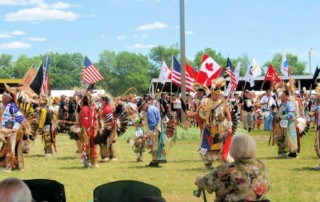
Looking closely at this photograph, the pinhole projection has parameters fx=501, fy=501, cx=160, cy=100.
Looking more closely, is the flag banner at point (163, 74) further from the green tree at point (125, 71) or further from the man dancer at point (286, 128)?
the green tree at point (125, 71)

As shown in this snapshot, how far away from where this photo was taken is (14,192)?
2.85m

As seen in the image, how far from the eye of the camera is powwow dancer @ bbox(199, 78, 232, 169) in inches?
376

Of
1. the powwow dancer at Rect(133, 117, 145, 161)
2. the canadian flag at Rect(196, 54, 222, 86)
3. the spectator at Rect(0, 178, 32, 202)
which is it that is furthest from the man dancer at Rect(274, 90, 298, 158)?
the spectator at Rect(0, 178, 32, 202)

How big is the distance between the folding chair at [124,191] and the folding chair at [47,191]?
0.39 meters

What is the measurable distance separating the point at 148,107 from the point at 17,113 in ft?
8.66

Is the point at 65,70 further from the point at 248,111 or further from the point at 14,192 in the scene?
the point at 14,192

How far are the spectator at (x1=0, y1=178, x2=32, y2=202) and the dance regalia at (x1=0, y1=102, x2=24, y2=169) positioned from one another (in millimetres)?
7168

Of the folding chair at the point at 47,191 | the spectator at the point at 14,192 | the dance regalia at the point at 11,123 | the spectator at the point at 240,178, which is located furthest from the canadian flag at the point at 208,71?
the spectator at the point at 14,192

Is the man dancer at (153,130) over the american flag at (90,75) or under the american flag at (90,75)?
under

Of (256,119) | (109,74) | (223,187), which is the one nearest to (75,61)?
(109,74)

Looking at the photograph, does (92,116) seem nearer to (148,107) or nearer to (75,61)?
(148,107)

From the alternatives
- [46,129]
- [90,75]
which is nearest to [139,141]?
[46,129]

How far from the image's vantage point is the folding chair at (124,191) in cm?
393

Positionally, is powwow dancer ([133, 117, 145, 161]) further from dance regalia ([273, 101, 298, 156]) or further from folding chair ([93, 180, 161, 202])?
folding chair ([93, 180, 161, 202])
